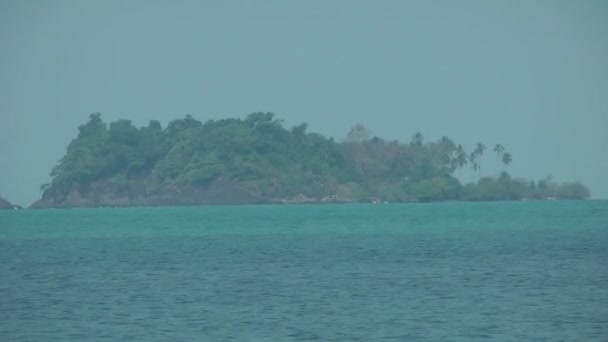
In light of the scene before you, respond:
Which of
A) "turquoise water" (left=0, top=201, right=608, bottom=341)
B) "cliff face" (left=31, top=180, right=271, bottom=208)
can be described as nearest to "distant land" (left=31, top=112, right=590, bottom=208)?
"cliff face" (left=31, top=180, right=271, bottom=208)

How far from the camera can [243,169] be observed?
602 ft

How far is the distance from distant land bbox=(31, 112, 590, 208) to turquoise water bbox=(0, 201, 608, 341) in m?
110

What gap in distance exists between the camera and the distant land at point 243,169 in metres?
185

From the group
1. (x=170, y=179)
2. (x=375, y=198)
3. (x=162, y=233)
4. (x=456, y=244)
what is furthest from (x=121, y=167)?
(x=456, y=244)

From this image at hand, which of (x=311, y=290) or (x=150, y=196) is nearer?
(x=311, y=290)

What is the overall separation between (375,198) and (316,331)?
16365 centimetres

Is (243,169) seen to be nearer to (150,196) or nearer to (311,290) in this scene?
(150,196)

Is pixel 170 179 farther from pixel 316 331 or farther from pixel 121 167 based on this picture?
pixel 316 331

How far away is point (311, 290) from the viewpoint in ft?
131

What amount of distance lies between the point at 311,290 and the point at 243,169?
5658 inches

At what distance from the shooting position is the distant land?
184750 mm

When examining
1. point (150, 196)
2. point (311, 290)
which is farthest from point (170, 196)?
point (311, 290)

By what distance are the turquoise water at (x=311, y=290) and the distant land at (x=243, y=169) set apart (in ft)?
362

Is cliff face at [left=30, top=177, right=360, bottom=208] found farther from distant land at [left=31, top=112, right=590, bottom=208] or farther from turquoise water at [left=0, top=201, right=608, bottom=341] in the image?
turquoise water at [left=0, top=201, right=608, bottom=341]
